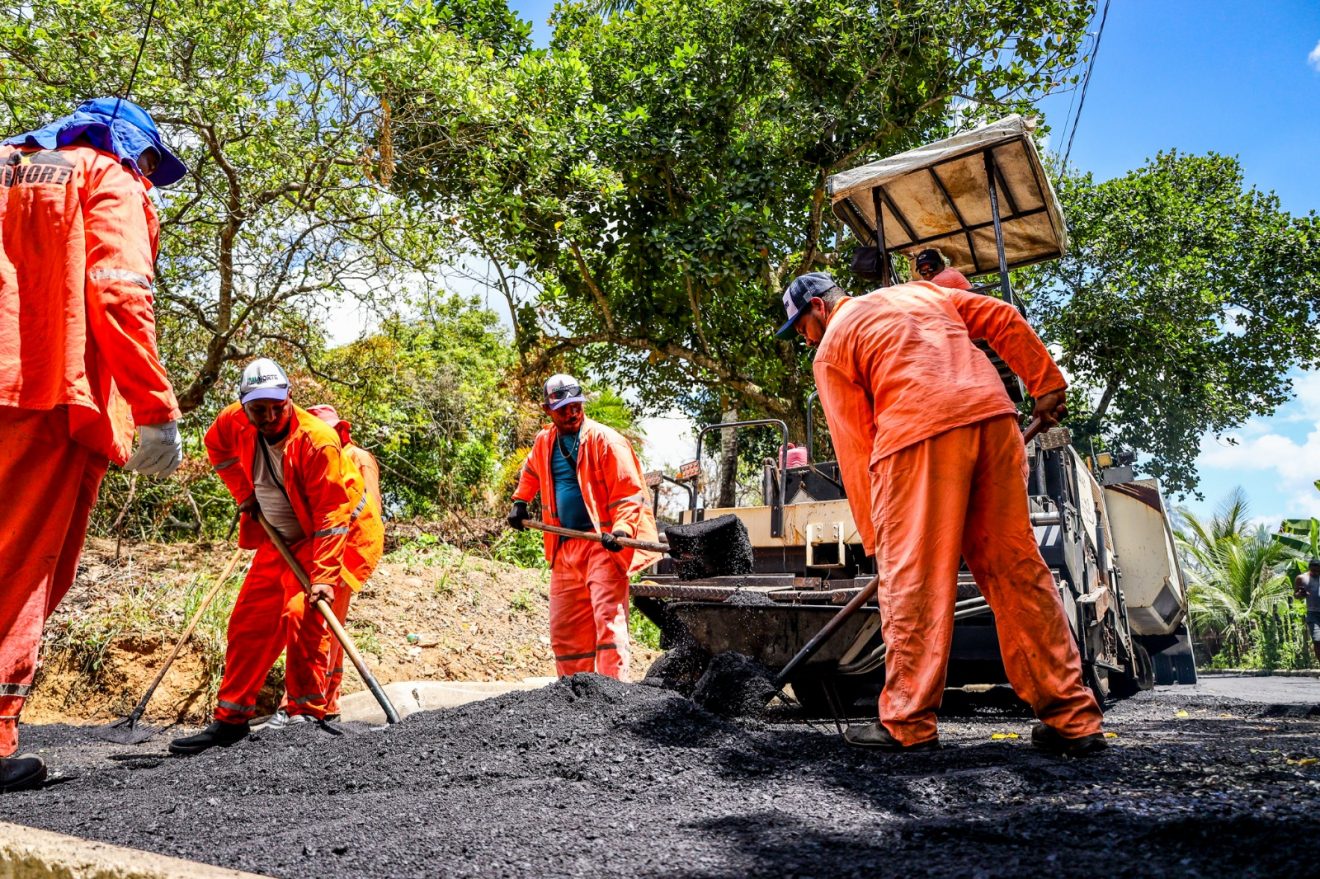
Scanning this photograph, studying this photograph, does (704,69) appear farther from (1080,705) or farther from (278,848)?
(278,848)

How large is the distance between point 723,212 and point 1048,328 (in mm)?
9598

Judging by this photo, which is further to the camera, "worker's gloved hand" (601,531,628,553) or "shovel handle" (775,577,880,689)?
"worker's gloved hand" (601,531,628,553)

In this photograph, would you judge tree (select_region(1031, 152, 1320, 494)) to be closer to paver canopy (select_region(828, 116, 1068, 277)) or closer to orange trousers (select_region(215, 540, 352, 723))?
paver canopy (select_region(828, 116, 1068, 277))

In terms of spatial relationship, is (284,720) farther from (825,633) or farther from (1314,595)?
(1314,595)

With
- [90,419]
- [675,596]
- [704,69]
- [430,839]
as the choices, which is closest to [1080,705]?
[430,839]

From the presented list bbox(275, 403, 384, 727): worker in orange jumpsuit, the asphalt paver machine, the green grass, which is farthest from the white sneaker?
the green grass

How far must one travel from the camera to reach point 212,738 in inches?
167

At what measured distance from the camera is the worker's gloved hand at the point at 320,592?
4430 millimetres

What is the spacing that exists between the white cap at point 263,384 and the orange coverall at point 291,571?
0.20 meters

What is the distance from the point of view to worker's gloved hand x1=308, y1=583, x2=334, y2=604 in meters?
4.43

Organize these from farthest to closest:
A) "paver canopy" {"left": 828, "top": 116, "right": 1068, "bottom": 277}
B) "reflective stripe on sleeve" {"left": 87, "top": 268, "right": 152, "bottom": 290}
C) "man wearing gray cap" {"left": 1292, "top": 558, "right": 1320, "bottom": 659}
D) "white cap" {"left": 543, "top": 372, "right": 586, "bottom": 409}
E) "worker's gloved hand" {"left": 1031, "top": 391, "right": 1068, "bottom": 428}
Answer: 1. "man wearing gray cap" {"left": 1292, "top": 558, "right": 1320, "bottom": 659}
2. "white cap" {"left": 543, "top": 372, "right": 586, "bottom": 409}
3. "paver canopy" {"left": 828, "top": 116, "right": 1068, "bottom": 277}
4. "worker's gloved hand" {"left": 1031, "top": 391, "right": 1068, "bottom": 428}
5. "reflective stripe on sleeve" {"left": 87, "top": 268, "right": 152, "bottom": 290}

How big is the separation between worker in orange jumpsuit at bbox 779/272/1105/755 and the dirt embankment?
14.5 feet

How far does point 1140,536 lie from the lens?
8578mm

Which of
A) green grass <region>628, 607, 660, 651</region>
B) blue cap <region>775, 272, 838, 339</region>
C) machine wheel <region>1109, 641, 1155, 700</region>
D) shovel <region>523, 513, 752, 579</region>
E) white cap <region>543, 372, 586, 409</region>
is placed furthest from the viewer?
green grass <region>628, 607, 660, 651</region>
